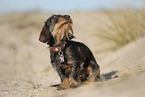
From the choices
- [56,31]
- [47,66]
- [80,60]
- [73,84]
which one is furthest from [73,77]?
[47,66]

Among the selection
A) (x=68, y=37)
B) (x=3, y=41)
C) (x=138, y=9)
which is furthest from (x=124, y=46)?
(x=3, y=41)

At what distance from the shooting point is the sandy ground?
2391mm

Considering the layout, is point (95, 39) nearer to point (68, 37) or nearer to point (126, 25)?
point (126, 25)

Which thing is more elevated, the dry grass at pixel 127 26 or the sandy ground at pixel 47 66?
the dry grass at pixel 127 26

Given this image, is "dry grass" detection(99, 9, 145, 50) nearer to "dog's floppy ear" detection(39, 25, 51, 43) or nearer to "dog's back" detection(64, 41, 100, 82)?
"dog's back" detection(64, 41, 100, 82)

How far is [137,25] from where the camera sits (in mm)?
5723

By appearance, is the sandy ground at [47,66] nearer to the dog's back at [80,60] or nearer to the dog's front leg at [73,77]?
the dog's front leg at [73,77]

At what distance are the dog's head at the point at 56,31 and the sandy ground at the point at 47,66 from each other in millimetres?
375

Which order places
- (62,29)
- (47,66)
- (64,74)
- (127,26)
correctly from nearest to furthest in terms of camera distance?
(62,29), (64,74), (127,26), (47,66)

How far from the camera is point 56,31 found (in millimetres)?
3447

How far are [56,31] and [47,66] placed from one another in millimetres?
4221

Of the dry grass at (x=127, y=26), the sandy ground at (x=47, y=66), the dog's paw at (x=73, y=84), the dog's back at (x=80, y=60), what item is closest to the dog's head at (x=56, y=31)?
the dog's back at (x=80, y=60)

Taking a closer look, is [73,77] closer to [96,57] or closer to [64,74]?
[64,74]

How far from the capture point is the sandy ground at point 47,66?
94.1 inches
